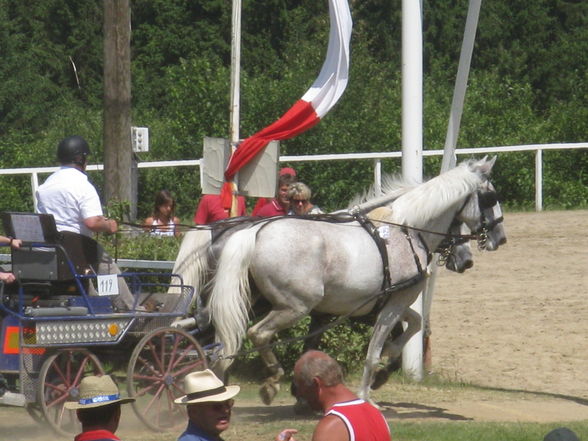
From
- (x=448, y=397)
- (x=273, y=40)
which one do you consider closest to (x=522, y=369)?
(x=448, y=397)

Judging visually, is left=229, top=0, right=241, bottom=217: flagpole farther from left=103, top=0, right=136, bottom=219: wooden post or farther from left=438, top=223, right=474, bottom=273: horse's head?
left=438, top=223, right=474, bottom=273: horse's head

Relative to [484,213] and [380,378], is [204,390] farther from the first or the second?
[484,213]

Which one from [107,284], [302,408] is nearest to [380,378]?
[302,408]

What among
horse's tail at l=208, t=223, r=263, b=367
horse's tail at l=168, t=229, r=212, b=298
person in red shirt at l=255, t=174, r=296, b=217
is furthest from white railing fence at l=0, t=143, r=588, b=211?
horse's tail at l=208, t=223, r=263, b=367

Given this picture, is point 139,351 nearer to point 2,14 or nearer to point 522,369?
point 522,369

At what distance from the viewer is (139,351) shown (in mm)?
9367

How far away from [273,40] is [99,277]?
35.3m

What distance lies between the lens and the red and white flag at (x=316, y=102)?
11.8 m

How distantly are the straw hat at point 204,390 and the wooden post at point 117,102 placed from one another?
916 cm

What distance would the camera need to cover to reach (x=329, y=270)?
386 inches

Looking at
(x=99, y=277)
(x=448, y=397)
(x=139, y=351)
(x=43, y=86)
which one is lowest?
(x=448, y=397)

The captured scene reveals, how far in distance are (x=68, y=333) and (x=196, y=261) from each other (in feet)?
4.40

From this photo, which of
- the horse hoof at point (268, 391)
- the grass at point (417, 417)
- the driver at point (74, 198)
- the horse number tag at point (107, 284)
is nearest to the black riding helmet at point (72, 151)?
the driver at point (74, 198)

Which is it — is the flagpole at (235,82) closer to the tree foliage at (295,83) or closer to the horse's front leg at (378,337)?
the horse's front leg at (378,337)
